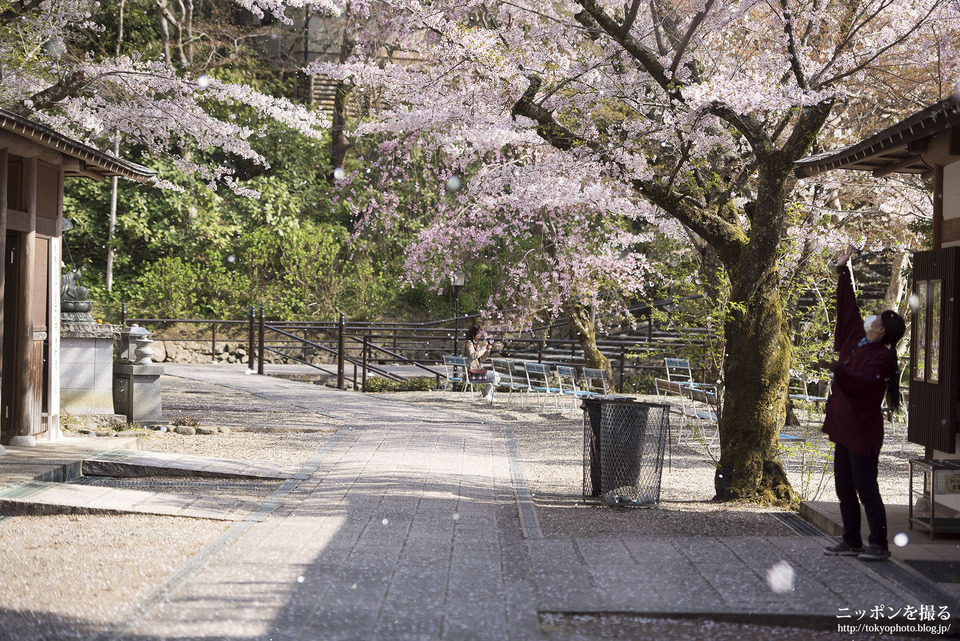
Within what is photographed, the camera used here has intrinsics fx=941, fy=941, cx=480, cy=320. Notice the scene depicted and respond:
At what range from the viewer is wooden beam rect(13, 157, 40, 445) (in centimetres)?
925

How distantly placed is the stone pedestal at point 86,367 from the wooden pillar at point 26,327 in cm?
156

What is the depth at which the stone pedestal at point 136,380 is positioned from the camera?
11.3 meters

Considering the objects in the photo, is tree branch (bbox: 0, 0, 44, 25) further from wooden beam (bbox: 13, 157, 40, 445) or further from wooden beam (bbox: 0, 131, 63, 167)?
wooden beam (bbox: 13, 157, 40, 445)

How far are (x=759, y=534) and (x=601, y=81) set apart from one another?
5155 mm

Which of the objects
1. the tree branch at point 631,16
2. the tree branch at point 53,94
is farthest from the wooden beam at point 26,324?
the tree branch at point 631,16

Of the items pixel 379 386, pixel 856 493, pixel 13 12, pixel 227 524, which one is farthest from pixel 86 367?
pixel 856 493

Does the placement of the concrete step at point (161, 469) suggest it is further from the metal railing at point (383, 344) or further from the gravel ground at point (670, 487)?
the metal railing at point (383, 344)

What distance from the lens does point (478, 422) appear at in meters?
14.1

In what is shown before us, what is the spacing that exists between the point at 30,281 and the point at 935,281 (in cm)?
817

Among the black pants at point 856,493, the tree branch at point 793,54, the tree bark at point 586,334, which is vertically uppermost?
the tree branch at point 793,54

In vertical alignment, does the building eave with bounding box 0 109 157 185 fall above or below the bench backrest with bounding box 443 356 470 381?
above

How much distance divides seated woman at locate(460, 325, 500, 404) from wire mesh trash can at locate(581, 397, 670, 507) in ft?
30.6

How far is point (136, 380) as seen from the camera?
11.3 metres

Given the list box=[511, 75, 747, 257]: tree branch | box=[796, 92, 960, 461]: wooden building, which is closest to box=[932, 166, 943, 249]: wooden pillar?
box=[796, 92, 960, 461]: wooden building
